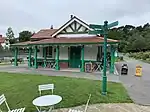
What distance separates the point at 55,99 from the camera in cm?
647

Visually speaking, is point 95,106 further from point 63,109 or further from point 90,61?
point 90,61

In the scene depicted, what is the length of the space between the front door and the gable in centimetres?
215

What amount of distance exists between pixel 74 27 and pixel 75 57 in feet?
11.4

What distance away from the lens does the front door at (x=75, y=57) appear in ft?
74.7

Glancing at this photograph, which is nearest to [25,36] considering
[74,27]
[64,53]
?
[74,27]

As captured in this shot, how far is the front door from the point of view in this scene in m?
22.8

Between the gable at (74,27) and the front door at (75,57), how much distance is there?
2149 millimetres

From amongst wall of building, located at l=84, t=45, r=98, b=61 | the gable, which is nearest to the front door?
wall of building, located at l=84, t=45, r=98, b=61

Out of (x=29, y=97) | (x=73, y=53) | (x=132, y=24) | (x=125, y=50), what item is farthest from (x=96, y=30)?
(x=132, y=24)

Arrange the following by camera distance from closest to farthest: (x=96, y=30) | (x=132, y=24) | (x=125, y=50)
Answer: (x=96, y=30) → (x=125, y=50) → (x=132, y=24)

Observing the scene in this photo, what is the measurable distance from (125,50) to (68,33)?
59382 millimetres

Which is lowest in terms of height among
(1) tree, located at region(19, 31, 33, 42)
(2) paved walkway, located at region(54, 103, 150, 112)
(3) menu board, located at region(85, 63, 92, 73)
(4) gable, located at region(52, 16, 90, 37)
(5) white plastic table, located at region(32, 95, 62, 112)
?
(2) paved walkway, located at region(54, 103, 150, 112)

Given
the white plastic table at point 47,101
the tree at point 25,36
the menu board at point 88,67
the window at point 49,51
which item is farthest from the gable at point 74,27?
the tree at point 25,36

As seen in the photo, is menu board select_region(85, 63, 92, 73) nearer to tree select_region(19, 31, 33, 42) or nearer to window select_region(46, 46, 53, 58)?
window select_region(46, 46, 53, 58)
